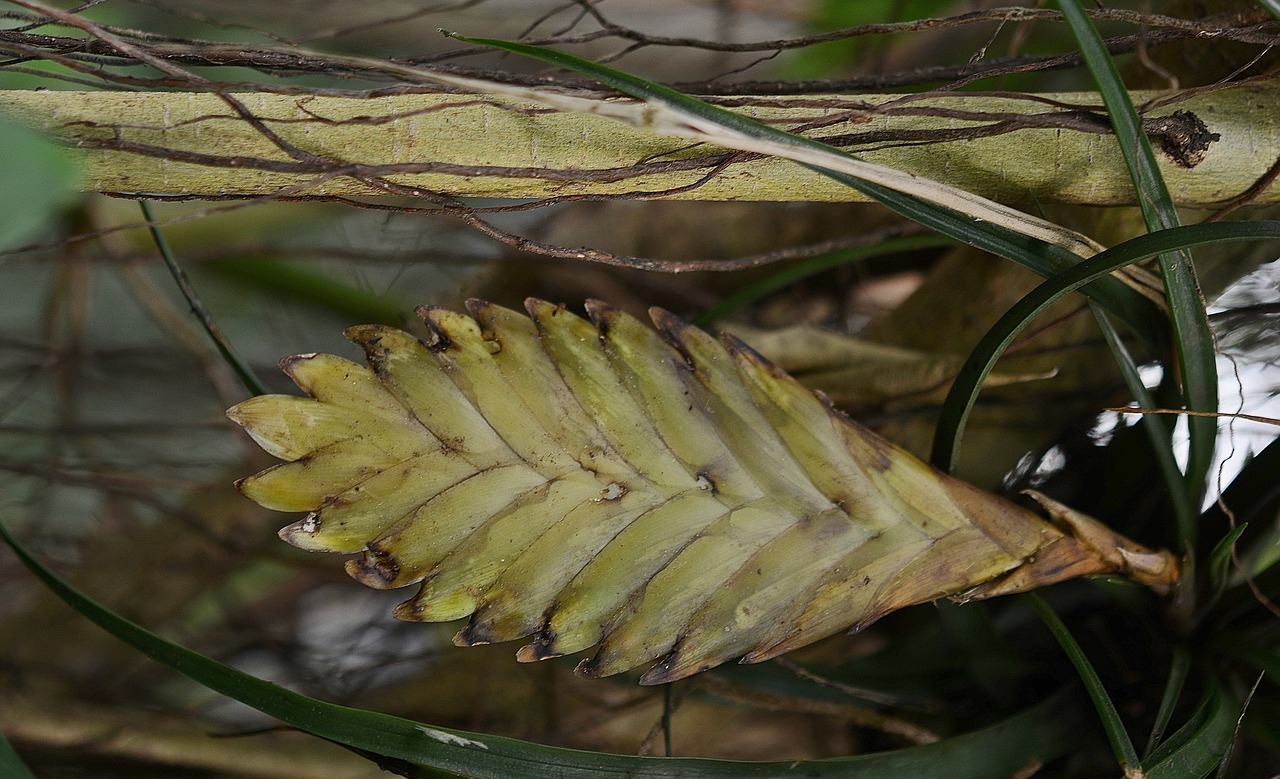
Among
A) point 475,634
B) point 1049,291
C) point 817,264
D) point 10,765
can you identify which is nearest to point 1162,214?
point 1049,291

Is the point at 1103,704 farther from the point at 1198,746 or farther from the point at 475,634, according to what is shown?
the point at 475,634

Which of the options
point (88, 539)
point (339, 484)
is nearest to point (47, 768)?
point (88, 539)

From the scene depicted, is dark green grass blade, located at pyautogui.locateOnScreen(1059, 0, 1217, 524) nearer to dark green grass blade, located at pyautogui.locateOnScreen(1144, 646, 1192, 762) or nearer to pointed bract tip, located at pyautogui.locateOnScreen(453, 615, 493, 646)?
dark green grass blade, located at pyautogui.locateOnScreen(1144, 646, 1192, 762)

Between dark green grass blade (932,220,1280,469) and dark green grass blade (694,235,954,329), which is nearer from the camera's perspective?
dark green grass blade (932,220,1280,469)

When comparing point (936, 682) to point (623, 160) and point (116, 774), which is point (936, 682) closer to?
point (623, 160)

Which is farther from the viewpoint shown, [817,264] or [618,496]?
[817,264]

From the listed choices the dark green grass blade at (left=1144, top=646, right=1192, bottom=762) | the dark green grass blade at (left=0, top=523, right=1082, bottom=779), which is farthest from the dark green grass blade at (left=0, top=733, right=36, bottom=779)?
the dark green grass blade at (left=1144, top=646, right=1192, bottom=762)
